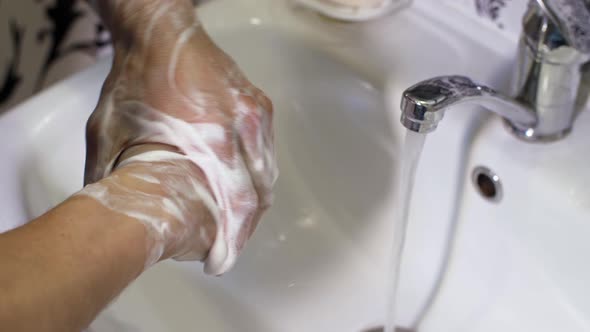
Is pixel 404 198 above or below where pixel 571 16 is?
below

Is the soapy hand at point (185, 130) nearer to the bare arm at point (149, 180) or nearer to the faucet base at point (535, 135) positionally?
the bare arm at point (149, 180)

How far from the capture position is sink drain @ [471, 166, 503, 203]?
1.41 feet

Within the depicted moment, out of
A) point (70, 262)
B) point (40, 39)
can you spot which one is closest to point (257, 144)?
point (70, 262)

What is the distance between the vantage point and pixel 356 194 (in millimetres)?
517

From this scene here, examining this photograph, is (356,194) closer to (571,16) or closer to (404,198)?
(404,198)

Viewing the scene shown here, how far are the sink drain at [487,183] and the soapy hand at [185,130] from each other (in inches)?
5.7

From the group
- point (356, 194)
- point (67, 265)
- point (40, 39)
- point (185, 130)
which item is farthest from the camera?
point (40, 39)

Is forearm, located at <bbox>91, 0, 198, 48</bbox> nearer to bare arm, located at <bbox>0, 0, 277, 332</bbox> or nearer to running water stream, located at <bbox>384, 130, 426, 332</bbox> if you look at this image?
bare arm, located at <bbox>0, 0, 277, 332</bbox>

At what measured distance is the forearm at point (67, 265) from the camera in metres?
0.23

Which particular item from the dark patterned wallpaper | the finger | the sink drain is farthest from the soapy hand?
the dark patterned wallpaper

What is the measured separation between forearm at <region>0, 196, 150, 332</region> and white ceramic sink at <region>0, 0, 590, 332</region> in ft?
0.46

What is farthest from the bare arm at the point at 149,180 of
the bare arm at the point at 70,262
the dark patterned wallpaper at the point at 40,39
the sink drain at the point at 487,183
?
the dark patterned wallpaper at the point at 40,39

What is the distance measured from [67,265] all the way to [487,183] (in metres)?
0.29

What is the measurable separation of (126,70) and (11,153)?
103mm
